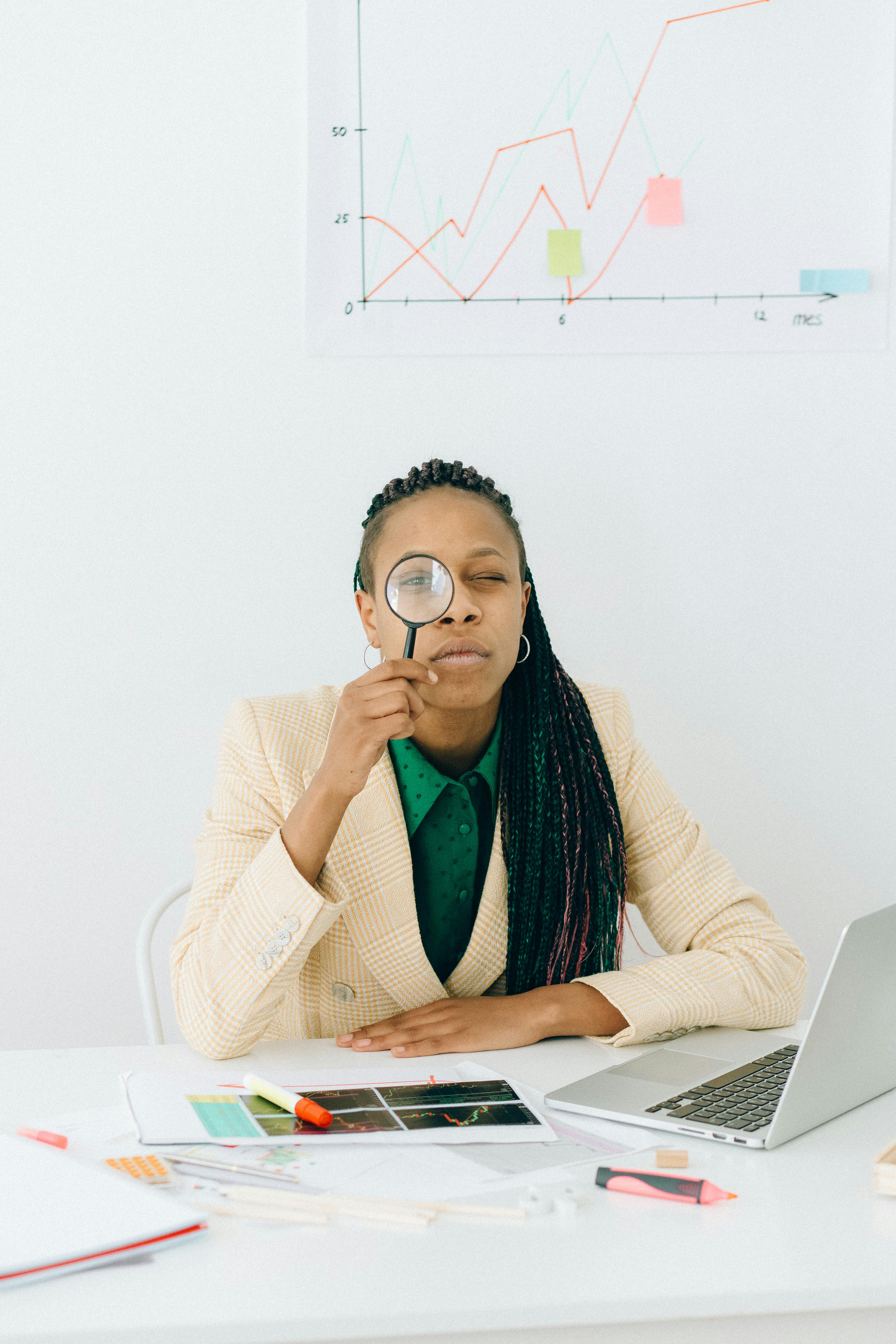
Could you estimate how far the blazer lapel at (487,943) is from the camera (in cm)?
163

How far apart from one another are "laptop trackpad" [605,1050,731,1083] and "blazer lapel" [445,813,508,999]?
0.32 metres

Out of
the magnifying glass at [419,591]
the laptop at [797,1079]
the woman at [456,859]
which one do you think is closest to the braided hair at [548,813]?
the woman at [456,859]

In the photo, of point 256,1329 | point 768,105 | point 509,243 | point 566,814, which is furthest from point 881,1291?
point 768,105

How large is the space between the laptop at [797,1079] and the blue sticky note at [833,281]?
4.94ft

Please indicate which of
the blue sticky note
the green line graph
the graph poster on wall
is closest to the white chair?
the graph poster on wall

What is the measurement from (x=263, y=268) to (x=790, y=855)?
1479 millimetres

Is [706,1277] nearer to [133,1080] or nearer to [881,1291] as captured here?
[881,1291]

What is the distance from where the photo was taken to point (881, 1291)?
820 mm

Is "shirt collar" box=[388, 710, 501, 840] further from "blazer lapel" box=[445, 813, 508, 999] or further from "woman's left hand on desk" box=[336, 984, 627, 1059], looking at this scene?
"woman's left hand on desk" box=[336, 984, 627, 1059]

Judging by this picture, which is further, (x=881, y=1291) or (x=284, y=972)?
(x=284, y=972)

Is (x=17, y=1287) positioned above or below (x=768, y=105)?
below

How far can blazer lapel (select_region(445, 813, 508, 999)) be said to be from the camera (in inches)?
64.2

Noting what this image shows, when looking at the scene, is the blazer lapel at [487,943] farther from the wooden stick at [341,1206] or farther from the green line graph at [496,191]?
the green line graph at [496,191]

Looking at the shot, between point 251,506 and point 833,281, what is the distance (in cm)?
116
